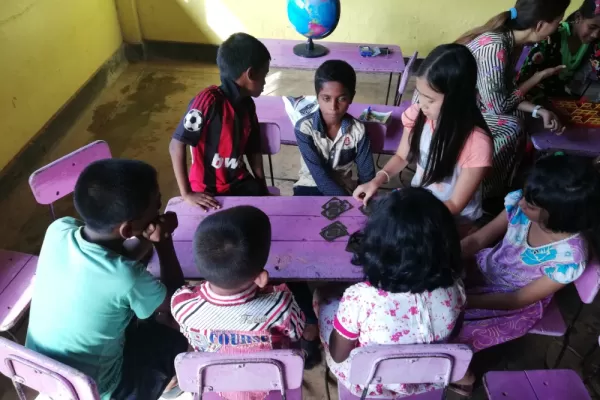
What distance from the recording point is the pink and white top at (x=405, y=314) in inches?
54.2

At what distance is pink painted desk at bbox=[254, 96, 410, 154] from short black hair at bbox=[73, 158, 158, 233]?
1135 millimetres

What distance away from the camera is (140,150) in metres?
3.80

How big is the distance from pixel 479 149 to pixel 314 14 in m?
1.87

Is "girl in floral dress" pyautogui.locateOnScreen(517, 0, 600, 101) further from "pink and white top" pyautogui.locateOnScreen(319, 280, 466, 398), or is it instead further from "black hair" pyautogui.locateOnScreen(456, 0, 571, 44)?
"pink and white top" pyautogui.locateOnScreen(319, 280, 466, 398)

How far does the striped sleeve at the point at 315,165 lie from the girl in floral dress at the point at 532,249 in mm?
712

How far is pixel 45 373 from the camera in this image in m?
1.28

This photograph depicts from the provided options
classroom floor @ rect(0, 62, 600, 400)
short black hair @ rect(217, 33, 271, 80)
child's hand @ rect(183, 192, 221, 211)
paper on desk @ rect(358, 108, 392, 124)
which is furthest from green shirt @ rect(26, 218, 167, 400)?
paper on desk @ rect(358, 108, 392, 124)

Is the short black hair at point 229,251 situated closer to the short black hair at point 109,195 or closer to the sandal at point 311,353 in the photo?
the short black hair at point 109,195

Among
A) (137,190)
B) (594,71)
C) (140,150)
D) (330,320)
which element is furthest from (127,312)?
(594,71)

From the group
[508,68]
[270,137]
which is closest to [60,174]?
[270,137]

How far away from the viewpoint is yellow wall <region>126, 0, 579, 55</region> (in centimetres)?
473

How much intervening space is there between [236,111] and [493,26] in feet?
5.27

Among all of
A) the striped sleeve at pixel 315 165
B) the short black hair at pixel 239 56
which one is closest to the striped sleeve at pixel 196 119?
the short black hair at pixel 239 56

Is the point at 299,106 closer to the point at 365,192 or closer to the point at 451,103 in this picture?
the point at 365,192
